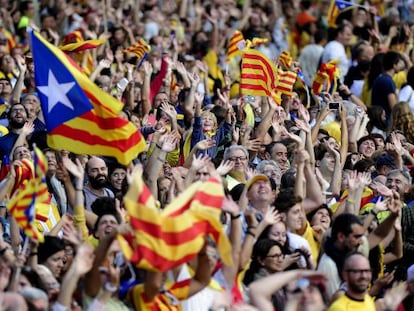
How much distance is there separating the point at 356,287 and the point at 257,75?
5462mm

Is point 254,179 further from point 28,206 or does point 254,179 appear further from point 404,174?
point 28,206

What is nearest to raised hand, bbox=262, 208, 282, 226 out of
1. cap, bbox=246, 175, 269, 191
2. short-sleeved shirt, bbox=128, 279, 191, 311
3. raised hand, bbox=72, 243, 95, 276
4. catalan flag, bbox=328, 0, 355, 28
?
cap, bbox=246, 175, 269, 191

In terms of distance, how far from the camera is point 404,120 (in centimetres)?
1529

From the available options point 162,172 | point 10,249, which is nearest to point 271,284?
point 10,249

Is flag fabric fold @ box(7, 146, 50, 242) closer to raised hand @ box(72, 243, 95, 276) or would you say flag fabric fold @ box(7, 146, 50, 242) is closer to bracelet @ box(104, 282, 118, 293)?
raised hand @ box(72, 243, 95, 276)

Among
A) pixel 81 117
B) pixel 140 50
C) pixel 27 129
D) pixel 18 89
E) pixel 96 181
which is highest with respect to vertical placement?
pixel 81 117

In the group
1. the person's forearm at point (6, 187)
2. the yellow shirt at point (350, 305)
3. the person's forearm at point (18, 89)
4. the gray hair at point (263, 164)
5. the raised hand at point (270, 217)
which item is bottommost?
the person's forearm at point (18, 89)

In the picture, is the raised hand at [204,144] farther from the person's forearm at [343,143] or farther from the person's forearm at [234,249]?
the person's forearm at [234,249]

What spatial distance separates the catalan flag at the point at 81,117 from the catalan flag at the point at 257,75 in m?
3.64

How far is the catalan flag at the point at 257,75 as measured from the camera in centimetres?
1476

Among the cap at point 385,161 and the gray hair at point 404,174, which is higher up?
the gray hair at point 404,174

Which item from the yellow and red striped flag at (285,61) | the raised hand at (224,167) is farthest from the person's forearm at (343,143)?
the yellow and red striped flag at (285,61)

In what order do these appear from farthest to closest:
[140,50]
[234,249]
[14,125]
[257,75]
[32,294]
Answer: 1. [140,50]
2. [257,75]
3. [14,125]
4. [234,249]
5. [32,294]

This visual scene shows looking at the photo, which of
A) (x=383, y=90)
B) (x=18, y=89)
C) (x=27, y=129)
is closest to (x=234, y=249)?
(x=27, y=129)
